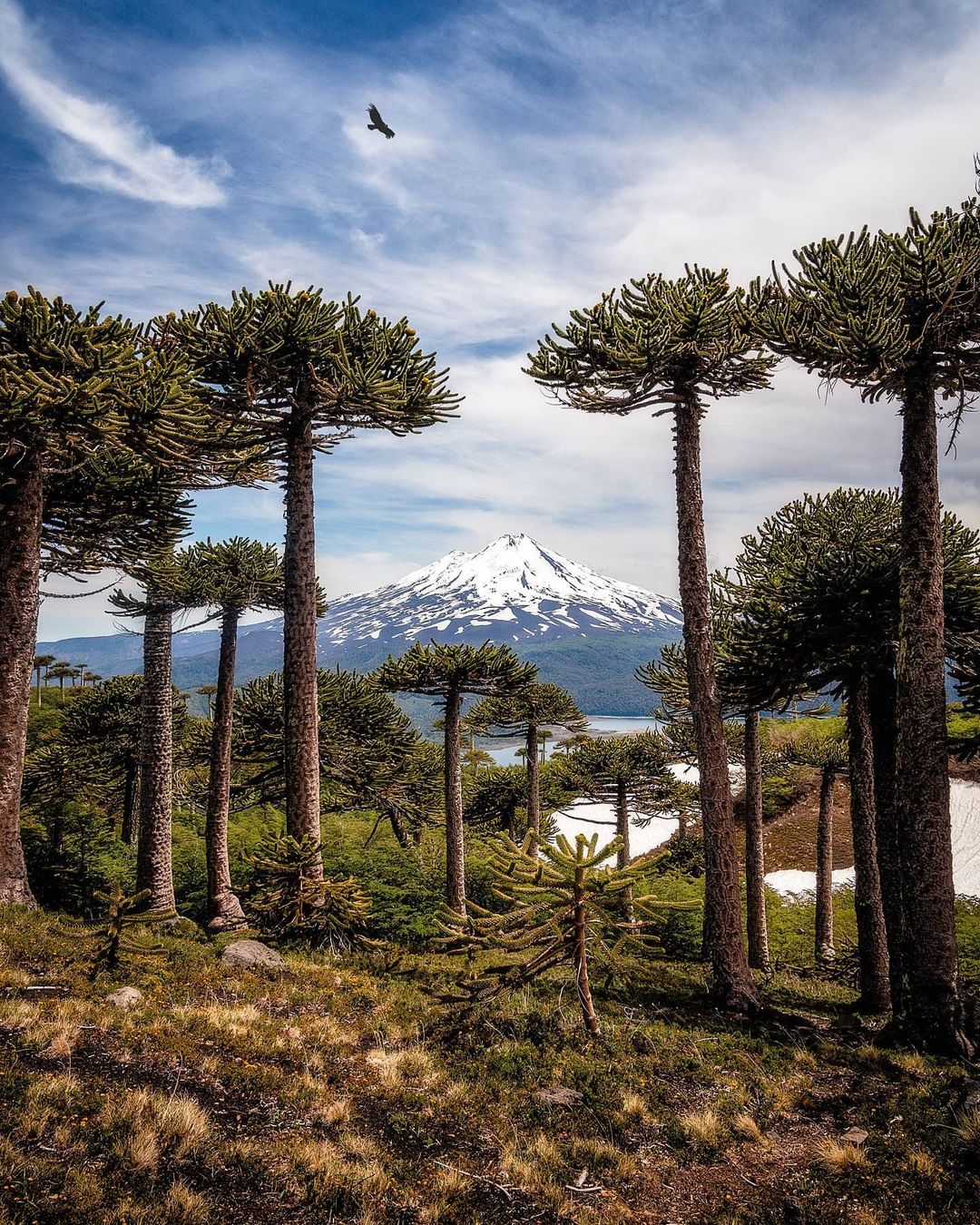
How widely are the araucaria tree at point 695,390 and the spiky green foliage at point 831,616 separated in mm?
1782

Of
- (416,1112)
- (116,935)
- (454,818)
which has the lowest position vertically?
(454,818)

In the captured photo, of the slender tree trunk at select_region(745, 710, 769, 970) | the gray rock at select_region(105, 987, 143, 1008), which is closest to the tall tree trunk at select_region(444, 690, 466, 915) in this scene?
the slender tree trunk at select_region(745, 710, 769, 970)

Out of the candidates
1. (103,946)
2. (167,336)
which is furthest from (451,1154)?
(167,336)

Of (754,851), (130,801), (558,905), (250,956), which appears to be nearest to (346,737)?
(250,956)

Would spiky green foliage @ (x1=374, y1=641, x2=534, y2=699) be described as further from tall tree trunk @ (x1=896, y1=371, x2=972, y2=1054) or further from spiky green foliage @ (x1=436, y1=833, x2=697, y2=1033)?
spiky green foliage @ (x1=436, y1=833, x2=697, y2=1033)

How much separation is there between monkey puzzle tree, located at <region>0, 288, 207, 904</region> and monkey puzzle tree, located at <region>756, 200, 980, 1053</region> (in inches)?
379

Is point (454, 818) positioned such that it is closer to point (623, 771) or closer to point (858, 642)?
point (623, 771)

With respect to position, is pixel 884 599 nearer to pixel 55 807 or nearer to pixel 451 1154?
pixel 451 1154

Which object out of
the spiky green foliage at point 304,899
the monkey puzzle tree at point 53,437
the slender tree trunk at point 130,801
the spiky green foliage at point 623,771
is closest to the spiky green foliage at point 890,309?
the monkey puzzle tree at point 53,437

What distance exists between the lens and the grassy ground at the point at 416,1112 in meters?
4.27

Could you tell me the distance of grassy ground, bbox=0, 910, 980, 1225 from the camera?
4266 millimetres

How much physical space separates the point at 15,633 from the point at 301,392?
20.6ft

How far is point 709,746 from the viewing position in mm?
10672

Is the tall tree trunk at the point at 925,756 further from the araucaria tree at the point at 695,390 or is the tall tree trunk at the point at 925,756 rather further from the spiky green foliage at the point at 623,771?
the spiky green foliage at the point at 623,771
